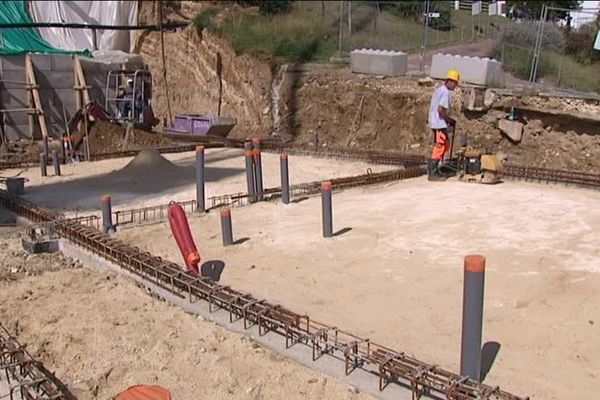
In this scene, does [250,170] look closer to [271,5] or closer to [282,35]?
[282,35]

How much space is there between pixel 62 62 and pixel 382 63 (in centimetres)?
860

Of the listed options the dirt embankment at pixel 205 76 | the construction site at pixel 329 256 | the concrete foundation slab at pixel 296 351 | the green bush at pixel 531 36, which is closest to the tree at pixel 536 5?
the green bush at pixel 531 36

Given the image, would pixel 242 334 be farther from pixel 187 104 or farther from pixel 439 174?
pixel 187 104

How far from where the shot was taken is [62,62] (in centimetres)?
1800

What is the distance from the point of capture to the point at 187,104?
72.3 ft

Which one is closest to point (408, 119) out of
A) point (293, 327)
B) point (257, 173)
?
point (257, 173)

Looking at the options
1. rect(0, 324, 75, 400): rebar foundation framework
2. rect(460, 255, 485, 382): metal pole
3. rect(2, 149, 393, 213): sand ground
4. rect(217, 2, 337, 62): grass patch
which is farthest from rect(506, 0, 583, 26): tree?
rect(0, 324, 75, 400): rebar foundation framework

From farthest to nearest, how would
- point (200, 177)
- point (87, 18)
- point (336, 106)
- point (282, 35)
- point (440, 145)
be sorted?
point (87, 18) < point (282, 35) < point (336, 106) < point (440, 145) < point (200, 177)

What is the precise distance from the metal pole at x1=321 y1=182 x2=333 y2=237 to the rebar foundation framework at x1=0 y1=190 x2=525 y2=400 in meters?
1.98

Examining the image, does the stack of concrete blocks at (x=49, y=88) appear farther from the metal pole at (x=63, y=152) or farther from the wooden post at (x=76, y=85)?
the metal pole at (x=63, y=152)

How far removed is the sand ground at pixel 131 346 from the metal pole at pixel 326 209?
2281 millimetres

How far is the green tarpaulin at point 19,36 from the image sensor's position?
19.0 m

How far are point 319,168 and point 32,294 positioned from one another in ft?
24.3

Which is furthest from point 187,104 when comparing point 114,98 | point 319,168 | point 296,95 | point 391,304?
point 391,304
